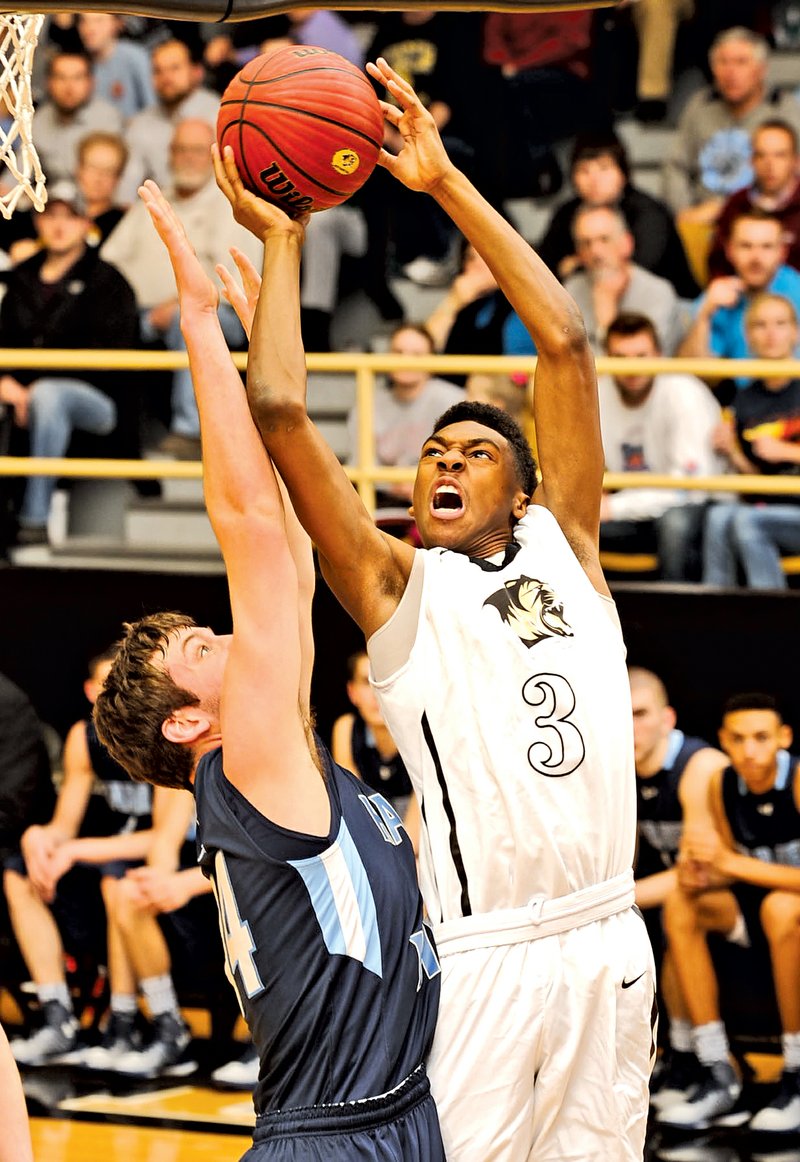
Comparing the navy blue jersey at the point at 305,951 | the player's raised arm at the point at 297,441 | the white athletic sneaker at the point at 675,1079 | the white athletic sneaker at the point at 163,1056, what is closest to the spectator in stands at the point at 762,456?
the white athletic sneaker at the point at 675,1079

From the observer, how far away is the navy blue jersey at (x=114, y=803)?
268 inches

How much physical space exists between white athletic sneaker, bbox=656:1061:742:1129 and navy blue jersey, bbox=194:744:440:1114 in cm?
341

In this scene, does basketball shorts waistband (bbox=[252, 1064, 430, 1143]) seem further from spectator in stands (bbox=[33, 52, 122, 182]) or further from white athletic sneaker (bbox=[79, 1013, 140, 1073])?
spectator in stands (bbox=[33, 52, 122, 182])

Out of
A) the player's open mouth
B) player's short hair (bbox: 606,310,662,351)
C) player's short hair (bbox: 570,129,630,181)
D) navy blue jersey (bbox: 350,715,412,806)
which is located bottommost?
navy blue jersey (bbox: 350,715,412,806)

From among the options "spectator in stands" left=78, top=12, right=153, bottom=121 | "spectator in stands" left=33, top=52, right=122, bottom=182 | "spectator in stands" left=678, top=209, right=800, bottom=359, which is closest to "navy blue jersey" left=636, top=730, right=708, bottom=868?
"spectator in stands" left=678, top=209, right=800, bottom=359

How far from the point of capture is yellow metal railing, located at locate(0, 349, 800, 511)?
6.36 m

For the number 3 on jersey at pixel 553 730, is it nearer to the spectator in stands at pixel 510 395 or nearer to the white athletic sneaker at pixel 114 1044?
the spectator in stands at pixel 510 395

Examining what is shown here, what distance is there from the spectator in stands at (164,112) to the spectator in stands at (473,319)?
1657 millimetres

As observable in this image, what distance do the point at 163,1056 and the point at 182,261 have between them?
4.41 metres

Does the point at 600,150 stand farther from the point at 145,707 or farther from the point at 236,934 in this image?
the point at 236,934

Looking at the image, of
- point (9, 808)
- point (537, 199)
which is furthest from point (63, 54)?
point (9, 808)

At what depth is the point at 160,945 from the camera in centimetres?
659

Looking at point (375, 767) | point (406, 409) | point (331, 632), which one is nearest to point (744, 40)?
point (406, 409)

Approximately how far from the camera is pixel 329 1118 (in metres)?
2.76
